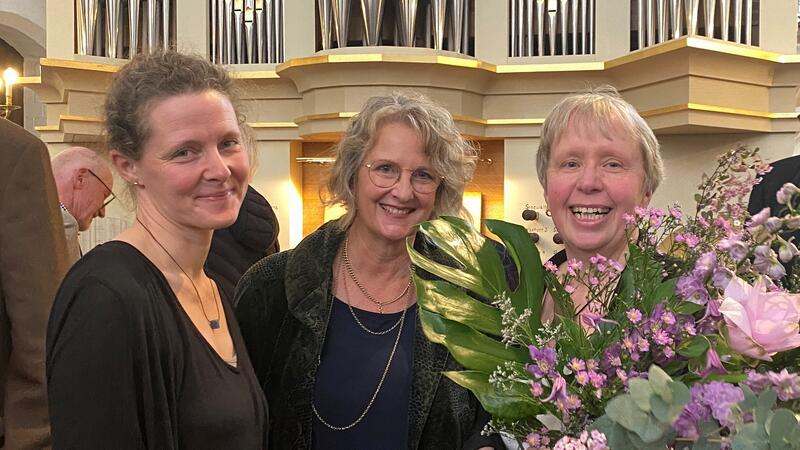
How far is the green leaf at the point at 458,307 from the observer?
1.10m

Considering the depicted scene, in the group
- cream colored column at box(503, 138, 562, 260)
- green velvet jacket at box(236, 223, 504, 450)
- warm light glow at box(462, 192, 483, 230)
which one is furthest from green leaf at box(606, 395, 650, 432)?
warm light glow at box(462, 192, 483, 230)

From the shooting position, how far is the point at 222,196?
160 centimetres

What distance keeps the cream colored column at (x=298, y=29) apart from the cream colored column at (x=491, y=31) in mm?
1306

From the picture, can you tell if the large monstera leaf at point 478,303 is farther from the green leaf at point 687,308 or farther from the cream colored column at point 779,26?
the cream colored column at point 779,26

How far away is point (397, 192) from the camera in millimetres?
2088

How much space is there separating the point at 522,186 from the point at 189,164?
4877 millimetres

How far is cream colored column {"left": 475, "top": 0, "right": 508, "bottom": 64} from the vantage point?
6.26m

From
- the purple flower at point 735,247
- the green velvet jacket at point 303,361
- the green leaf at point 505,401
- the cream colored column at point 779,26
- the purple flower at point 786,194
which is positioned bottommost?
the green velvet jacket at point 303,361

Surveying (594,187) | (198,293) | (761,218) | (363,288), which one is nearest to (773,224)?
(761,218)

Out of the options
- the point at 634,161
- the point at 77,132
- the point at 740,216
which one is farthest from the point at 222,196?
the point at 77,132

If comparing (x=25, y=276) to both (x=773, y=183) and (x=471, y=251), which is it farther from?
(x=773, y=183)

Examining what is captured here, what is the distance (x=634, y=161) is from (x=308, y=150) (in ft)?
17.2

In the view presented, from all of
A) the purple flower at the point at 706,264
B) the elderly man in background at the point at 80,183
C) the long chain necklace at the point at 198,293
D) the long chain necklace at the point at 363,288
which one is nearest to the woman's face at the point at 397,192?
the long chain necklace at the point at 363,288

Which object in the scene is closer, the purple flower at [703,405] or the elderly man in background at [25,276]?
the purple flower at [703,405]
